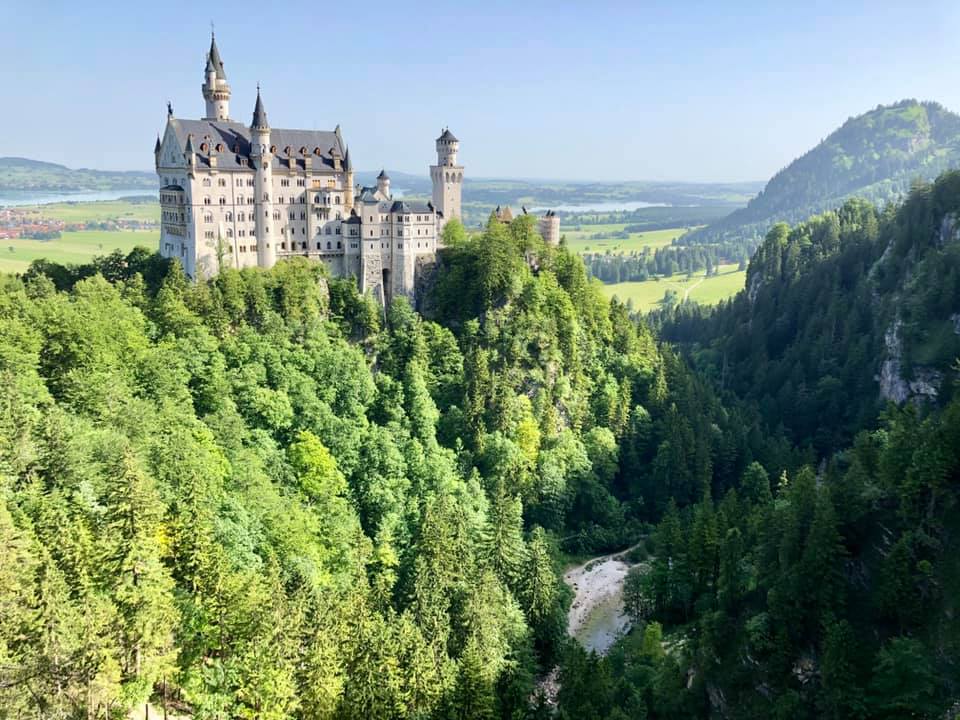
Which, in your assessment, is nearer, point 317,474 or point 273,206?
point 317,474

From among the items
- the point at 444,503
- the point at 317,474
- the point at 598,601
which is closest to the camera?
the point at 444,503

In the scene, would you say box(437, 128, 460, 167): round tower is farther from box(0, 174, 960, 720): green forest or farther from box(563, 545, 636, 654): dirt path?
box(563, 545, 636, 654): dirt path

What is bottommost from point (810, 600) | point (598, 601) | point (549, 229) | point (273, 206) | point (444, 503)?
point (598, 601)

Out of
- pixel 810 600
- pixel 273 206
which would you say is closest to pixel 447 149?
pixel 273 206

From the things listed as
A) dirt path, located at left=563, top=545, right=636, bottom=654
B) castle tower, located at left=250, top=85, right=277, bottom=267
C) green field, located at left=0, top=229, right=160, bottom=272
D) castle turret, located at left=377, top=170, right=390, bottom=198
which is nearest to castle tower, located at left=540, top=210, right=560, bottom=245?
castle turret, located at left=377, top=170, right=390, bottom=198

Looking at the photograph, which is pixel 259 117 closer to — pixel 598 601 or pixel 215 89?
pixel 215 89

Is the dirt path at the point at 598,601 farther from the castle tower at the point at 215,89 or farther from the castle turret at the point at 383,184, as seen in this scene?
the castle tower at the point at 215,89

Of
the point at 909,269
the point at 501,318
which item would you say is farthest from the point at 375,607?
the point at 909,269

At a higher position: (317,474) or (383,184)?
(383,184)
